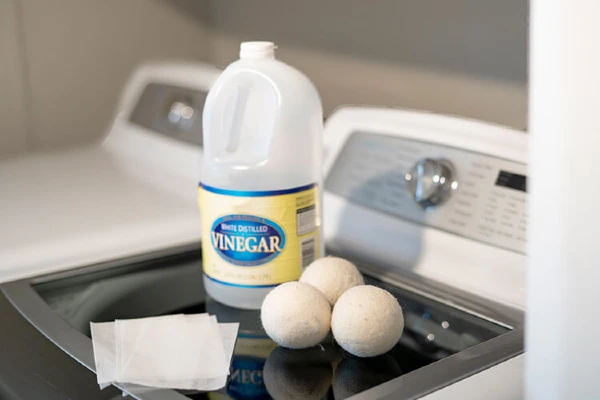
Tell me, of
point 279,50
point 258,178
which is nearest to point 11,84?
point 279,50

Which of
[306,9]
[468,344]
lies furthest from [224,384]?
[306,9]

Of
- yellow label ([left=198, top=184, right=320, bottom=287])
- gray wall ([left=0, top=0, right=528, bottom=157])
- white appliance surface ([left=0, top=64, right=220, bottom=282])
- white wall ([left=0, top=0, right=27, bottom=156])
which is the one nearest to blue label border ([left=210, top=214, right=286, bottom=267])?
→ yellow label ([left=198, top=184, right=320, bottom=287])

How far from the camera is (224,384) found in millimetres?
756

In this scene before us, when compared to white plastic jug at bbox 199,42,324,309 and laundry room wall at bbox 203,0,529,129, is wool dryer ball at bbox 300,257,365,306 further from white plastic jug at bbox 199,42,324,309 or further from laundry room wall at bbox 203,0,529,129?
laundry room wall at bbox 203,0,529,129

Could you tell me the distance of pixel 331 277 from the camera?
86cm

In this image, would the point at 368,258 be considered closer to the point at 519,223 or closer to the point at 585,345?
the point at 519,223

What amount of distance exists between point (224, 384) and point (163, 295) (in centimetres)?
28

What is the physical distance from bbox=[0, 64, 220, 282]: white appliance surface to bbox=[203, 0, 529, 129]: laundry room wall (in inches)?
10.5

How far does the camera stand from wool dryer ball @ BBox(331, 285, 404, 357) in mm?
775

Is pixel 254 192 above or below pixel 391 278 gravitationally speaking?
above

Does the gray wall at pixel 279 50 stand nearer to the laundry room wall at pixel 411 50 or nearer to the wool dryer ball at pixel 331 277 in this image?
the laundry room wall at pixel 411 50

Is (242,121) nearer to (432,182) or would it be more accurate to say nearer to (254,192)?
(254,192)

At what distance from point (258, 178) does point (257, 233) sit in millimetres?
92

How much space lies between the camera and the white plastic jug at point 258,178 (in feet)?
2.98
